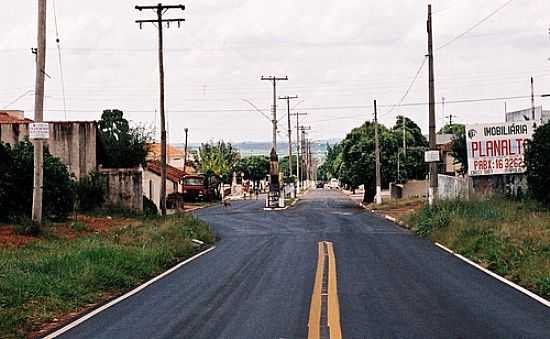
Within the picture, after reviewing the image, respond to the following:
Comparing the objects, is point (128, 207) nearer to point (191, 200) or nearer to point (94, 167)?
point (94, 167)

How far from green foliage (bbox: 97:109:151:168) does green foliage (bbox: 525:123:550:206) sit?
23.3 meters

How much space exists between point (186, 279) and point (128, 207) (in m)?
26.3

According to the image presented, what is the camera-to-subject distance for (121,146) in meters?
53.6

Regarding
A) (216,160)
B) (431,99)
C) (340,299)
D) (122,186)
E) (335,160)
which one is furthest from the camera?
(335,160)

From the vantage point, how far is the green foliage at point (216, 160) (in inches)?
3980

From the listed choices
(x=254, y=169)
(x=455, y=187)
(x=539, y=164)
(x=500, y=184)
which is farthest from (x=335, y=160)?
(x=539, y=164)

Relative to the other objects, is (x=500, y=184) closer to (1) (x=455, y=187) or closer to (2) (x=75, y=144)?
(1) (x=455, y=187)

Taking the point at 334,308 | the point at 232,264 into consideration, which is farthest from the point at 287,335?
the point at 232,264

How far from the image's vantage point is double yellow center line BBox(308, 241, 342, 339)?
10656mm

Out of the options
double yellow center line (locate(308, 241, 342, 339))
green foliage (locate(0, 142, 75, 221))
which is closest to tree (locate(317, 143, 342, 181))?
green foliage (locate(0, 142, 75, 221))

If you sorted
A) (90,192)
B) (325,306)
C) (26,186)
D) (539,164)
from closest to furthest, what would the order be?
(325,306) → (26,186) → (539,164) → (90,192)

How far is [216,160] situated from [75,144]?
6048 centimetres

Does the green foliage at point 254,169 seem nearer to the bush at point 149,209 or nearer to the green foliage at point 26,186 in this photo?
the bush at point 149,209

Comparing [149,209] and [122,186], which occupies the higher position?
[122,186]
